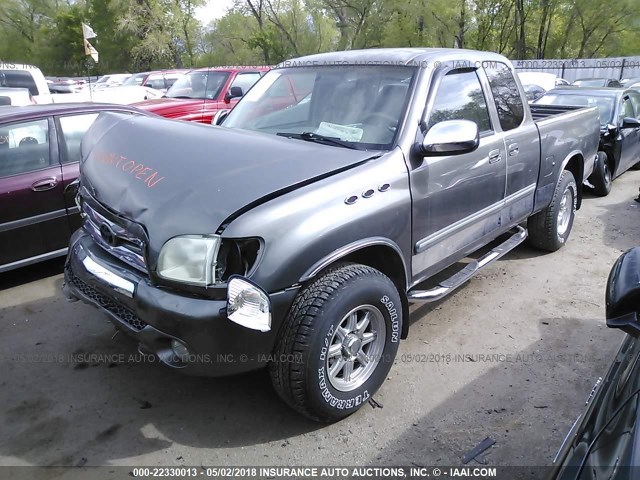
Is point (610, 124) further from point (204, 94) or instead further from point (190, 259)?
point (190, 259)

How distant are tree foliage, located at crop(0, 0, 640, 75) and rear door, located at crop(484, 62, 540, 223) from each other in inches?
1535

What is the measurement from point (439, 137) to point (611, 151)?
630cm

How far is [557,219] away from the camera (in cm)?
534

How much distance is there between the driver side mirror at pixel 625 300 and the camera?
1868mm

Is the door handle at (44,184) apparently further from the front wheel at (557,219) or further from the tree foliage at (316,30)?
the tree foliage at (316,30)

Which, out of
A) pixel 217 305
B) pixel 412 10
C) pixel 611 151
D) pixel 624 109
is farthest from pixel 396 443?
pixel 412 10

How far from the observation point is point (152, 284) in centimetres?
259

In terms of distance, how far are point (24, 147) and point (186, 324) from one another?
11.2 ft

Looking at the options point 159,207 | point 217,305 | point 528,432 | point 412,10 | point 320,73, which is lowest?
point 528,432

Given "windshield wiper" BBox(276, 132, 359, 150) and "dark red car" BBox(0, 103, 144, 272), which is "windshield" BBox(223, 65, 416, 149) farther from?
"dark red car" BBox(0, 103, 144, 272)

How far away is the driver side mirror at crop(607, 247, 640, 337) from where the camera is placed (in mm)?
1868

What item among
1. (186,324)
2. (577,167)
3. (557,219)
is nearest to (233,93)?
(577,167)

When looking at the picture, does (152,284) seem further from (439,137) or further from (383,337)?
(439,137)

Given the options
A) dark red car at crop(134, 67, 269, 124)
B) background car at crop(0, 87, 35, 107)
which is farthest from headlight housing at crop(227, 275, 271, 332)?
background car at crop(0, 87, 35, 107)
